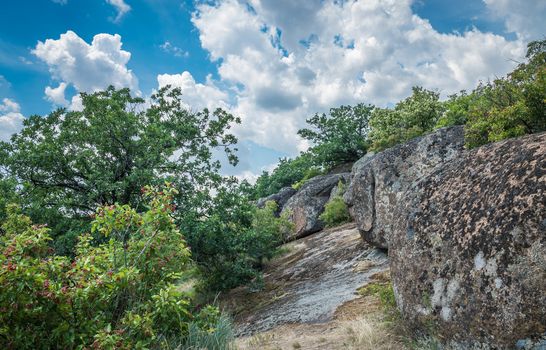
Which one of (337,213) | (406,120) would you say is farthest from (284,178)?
(337,213)

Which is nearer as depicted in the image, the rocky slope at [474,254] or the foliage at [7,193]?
the rocky slope at [474,254]

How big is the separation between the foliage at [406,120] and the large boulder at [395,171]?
11318 mm

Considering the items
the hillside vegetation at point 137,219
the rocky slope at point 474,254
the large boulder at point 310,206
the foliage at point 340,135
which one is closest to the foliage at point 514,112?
the hillside vegetation at point 137,219

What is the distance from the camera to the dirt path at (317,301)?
655 centimetres

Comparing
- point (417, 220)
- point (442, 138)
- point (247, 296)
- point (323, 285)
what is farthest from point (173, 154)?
point (417, 220)

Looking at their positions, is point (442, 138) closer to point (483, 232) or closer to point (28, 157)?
point (483, 232)

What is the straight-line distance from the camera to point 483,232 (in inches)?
173

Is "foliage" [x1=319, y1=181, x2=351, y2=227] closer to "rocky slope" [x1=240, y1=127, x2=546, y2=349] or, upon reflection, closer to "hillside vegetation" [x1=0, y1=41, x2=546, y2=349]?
"hillside vegetation" [x1=0, y1=41, x2=546, y2=349]

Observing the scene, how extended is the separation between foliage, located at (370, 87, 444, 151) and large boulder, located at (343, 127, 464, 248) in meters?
11.3

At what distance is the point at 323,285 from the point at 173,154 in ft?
31.8

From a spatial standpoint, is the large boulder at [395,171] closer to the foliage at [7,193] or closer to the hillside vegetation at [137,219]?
the hillside vegetation at [137,219]

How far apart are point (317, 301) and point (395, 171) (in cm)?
435

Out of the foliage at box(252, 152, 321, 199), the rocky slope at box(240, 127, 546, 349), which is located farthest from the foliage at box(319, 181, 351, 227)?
the foliage at box(252, 152, 321, 199)

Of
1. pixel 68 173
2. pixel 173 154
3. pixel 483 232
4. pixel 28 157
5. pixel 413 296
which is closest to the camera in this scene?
pixel 483 232
